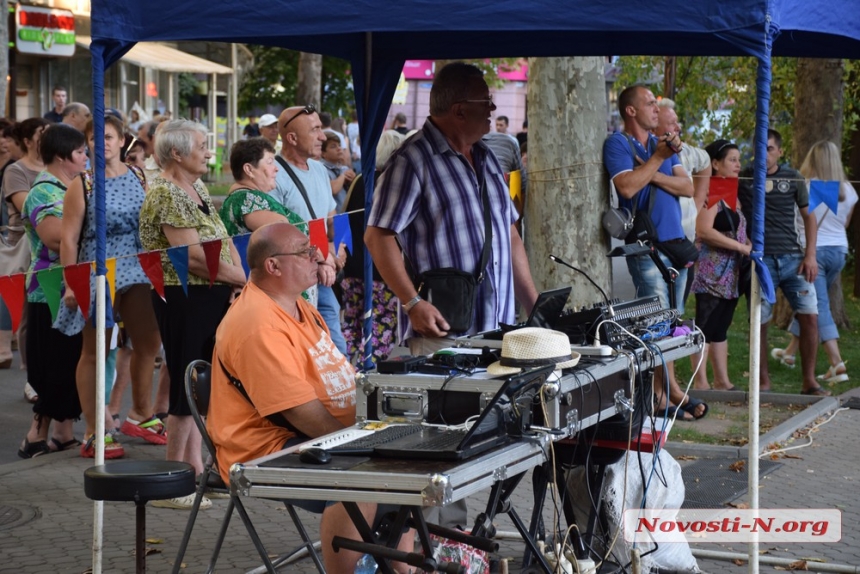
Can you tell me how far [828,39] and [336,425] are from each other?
10.8ft

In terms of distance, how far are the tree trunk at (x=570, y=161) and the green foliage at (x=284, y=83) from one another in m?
29.9

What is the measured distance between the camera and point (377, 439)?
11.9ft

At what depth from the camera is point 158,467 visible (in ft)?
14.0

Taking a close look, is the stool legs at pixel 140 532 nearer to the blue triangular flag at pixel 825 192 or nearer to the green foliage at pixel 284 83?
the blue triangular flag at pixel 825 192

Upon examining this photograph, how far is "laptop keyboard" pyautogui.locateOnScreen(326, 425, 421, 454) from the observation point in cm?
349

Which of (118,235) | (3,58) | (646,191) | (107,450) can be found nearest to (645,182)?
(646,191)

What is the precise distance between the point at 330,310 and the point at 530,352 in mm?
4075

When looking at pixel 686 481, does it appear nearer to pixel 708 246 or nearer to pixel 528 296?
pixel 528 296

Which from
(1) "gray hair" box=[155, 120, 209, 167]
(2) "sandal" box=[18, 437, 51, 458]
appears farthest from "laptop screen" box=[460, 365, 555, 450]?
(2) "sandal" box=[18, 437, 51, 458]

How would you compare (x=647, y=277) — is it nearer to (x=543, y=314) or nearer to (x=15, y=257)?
(x=543, y=314)

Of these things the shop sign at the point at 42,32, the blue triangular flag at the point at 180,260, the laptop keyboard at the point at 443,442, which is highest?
the shop sign at the point at 42,32

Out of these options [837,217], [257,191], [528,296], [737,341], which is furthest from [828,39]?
[737,341]

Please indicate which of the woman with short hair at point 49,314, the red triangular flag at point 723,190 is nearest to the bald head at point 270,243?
the woman with short hair at point 49,314

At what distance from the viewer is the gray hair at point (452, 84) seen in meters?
5.33
